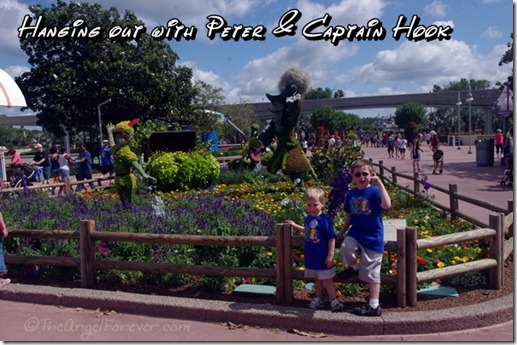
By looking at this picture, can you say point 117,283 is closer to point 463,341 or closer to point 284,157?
point 463,341

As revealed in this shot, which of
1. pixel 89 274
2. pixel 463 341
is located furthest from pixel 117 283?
pixel 463 341

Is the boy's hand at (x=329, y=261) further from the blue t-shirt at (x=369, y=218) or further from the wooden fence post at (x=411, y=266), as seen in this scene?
the wooden fence post at (x=411, y=266)

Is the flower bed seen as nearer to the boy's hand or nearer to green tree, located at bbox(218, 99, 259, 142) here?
the boy's hand

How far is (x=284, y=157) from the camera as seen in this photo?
43.8 ft

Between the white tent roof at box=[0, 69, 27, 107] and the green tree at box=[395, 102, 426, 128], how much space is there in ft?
245

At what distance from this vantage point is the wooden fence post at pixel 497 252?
18.3ft

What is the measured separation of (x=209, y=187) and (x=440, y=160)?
954 centimetres

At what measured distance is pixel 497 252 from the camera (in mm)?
5641

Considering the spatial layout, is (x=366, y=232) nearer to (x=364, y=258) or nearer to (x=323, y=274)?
(x=364, y=258)

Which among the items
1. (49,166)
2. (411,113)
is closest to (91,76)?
(49,166)

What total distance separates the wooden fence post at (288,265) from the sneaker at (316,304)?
285 mm

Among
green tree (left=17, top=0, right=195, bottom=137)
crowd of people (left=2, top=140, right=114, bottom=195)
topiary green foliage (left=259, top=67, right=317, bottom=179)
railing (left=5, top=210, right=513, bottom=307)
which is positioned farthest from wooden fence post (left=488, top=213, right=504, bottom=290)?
green tree (left=17, top=0, right=195, bottom=137)

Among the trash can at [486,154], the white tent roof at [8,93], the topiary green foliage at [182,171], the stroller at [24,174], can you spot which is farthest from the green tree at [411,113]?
the white tent roof at [8,93]

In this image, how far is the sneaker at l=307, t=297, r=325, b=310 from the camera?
16.8ft
